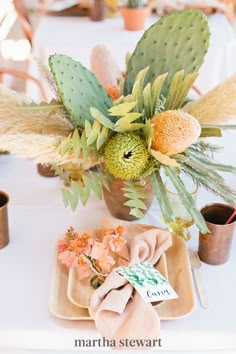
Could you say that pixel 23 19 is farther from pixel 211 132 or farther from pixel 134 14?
Result: pixel 211 132

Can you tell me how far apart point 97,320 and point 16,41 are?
9.82ft

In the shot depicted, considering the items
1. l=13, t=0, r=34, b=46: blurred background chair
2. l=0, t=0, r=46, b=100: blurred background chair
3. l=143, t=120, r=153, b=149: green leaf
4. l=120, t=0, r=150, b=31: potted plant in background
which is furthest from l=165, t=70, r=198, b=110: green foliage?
l=0, t=0, r=46, b=100: blurred background chair

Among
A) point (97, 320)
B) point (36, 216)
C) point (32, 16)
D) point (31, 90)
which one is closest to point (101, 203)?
point (36, 216)

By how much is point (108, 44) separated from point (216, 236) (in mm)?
1481

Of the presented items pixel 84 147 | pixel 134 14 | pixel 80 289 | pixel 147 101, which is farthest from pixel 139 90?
pixel 134 14

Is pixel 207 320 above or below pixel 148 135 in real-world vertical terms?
below

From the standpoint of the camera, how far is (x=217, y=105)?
84cm

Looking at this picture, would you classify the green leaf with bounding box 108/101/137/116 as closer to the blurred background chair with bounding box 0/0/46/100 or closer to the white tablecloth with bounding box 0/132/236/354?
the white tablecloth with bounding box 0/132/236/354

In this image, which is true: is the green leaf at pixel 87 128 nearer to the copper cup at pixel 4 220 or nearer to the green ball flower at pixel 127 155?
the green ball flower at pixel 127 155

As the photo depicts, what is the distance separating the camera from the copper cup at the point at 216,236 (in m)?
0.83

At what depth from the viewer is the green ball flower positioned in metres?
0.79

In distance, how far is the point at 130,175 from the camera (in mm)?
804

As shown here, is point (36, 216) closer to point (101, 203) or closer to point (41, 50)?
point (101, 203)

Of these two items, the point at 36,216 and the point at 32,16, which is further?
the point at 32,16
